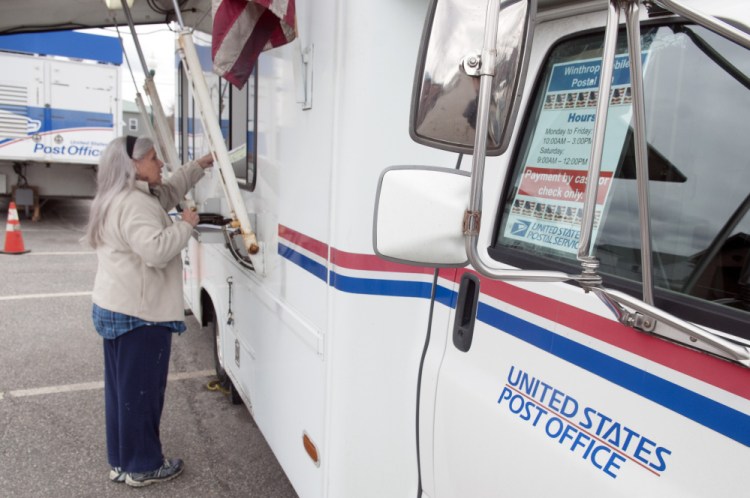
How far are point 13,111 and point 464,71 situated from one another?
472 inches

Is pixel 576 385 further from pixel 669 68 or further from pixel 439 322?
pixel 669 68

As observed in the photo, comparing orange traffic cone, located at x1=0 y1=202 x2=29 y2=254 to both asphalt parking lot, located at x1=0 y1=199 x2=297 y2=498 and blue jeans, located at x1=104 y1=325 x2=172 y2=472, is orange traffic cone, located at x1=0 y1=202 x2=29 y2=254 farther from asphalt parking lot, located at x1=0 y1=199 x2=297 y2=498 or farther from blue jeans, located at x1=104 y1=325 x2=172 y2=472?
blue jeans, located at x1=104 y1=325 x2=172 y2=472

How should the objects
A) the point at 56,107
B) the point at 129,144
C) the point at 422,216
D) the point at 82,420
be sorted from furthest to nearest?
the point at 56,107
the point at 82,420
the point at 129,144
the point at 422,216

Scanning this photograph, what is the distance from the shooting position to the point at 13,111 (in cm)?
1045

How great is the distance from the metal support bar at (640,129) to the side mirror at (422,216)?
1.01 ft

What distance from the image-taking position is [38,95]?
10.6 m

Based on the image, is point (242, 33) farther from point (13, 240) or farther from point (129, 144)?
point (13, 240)

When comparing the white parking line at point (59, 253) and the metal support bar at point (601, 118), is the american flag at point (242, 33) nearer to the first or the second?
the metal support bar at point (601, 118)

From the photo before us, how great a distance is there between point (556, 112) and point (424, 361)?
79 centimetres

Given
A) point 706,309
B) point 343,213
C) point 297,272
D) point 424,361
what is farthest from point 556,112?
point 297,272

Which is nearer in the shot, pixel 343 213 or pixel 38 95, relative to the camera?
pixel 343 213

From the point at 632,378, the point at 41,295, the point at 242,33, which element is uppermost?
the point at 242,33

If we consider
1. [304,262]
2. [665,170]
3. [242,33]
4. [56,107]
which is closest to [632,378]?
[665,170]

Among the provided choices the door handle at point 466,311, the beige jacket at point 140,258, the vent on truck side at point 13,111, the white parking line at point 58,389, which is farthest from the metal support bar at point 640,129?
the vent on truck side at point 13,111
